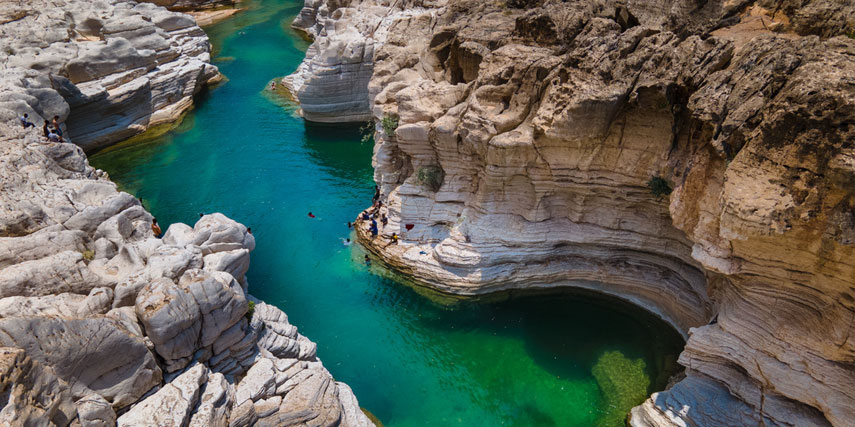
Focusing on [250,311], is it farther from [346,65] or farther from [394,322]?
[346,65]

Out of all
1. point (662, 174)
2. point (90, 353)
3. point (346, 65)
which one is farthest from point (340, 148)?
point (90, 353)

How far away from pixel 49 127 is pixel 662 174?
80.2ft

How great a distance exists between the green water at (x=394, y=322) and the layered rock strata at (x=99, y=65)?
2982 mm

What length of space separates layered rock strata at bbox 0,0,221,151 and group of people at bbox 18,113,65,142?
2.10ft

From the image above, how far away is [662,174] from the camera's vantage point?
44.3ft

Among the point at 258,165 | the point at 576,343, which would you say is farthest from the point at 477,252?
the point at 258,165

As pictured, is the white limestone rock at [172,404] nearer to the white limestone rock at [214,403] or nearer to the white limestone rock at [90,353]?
the white limestone rock at [214,403]

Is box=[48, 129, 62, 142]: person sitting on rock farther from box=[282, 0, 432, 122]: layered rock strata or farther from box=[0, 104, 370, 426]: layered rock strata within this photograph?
box=[282, 0, 432, 122]: layered rock strata

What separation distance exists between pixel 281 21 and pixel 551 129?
40.8m

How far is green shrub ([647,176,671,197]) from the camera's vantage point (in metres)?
13.7

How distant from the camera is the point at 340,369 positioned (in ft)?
49.2

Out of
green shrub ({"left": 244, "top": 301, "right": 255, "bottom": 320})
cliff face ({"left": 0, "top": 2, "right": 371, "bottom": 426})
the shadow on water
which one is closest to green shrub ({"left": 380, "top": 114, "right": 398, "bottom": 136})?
the shadow on water

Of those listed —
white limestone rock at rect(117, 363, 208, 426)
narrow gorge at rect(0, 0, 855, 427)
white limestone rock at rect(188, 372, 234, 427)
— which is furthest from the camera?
white limestone rock at rect(188, 372, 234, 427)

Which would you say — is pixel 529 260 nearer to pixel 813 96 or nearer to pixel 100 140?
pixel 813 96
